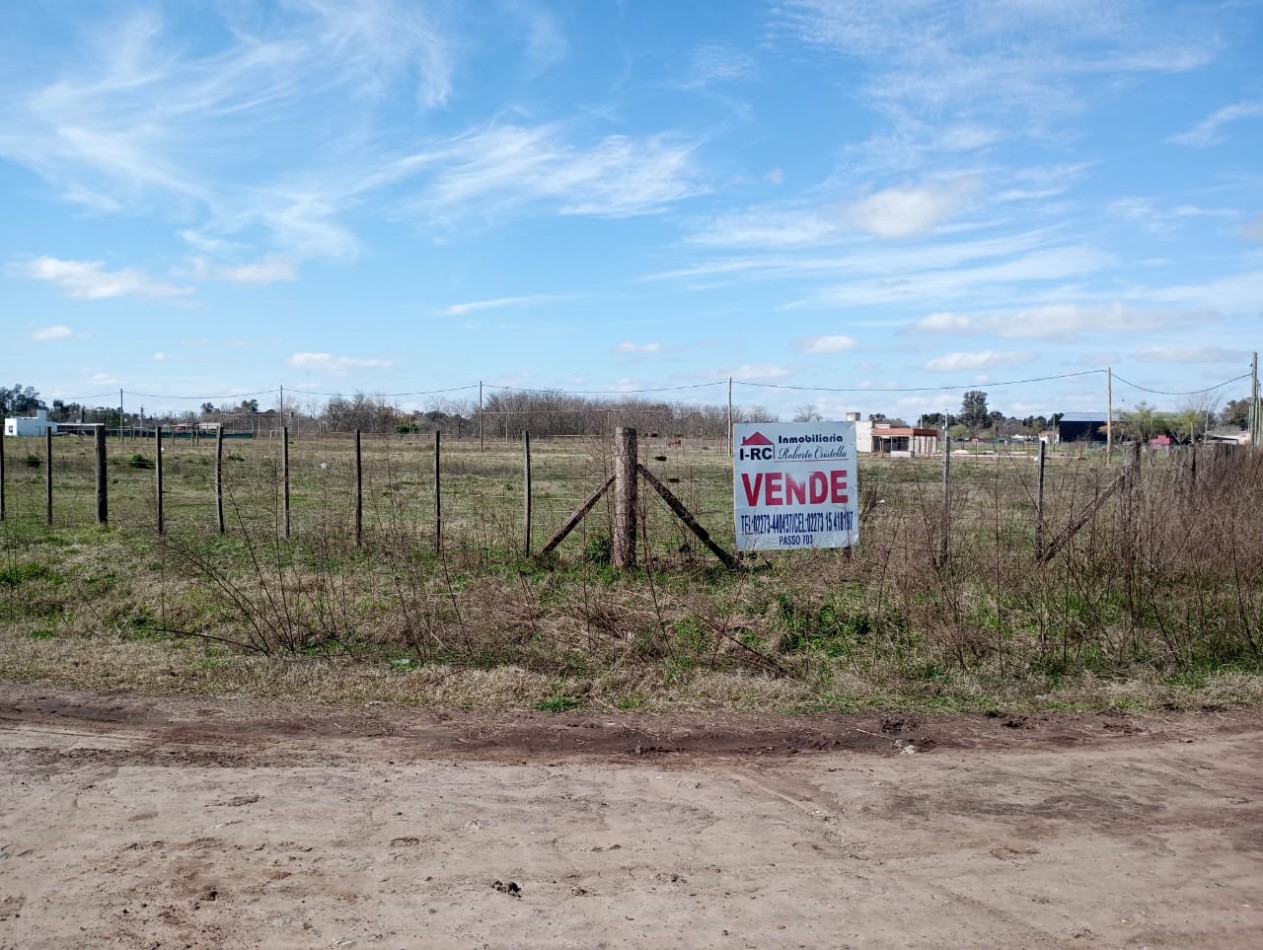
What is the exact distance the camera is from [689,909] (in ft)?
14.4

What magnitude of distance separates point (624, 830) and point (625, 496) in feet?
22.0

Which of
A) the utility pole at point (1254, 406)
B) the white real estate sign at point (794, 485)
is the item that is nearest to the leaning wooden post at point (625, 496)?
the white real estate sign at point (794, 485)

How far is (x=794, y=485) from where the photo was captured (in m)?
10.8

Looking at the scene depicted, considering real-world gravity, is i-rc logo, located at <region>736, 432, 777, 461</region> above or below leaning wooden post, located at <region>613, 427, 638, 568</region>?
above

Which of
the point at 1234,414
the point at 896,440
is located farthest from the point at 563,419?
the point at 1234,414

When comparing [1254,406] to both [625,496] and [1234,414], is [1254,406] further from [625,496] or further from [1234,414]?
[1234,414]

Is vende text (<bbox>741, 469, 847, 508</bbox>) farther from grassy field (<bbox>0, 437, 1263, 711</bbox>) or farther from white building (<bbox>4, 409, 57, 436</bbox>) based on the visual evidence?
white building (<bbox>4, 409, 57, 436</bbox>)

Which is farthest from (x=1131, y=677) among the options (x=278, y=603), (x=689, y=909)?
(x=278, y=603)

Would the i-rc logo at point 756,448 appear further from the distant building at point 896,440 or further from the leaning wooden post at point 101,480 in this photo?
the distant building at point 896,440

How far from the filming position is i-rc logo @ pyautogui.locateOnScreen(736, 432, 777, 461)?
34.8 ft

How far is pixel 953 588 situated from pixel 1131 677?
66.5 inches

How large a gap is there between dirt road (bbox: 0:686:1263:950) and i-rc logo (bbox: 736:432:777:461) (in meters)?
3.74

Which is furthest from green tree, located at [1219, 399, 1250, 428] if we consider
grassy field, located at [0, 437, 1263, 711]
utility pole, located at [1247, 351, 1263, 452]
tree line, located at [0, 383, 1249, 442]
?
grassy field, located at [0, 437, 1263, 711]

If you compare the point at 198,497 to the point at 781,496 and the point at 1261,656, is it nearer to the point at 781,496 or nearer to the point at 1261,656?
the point at 781,496
